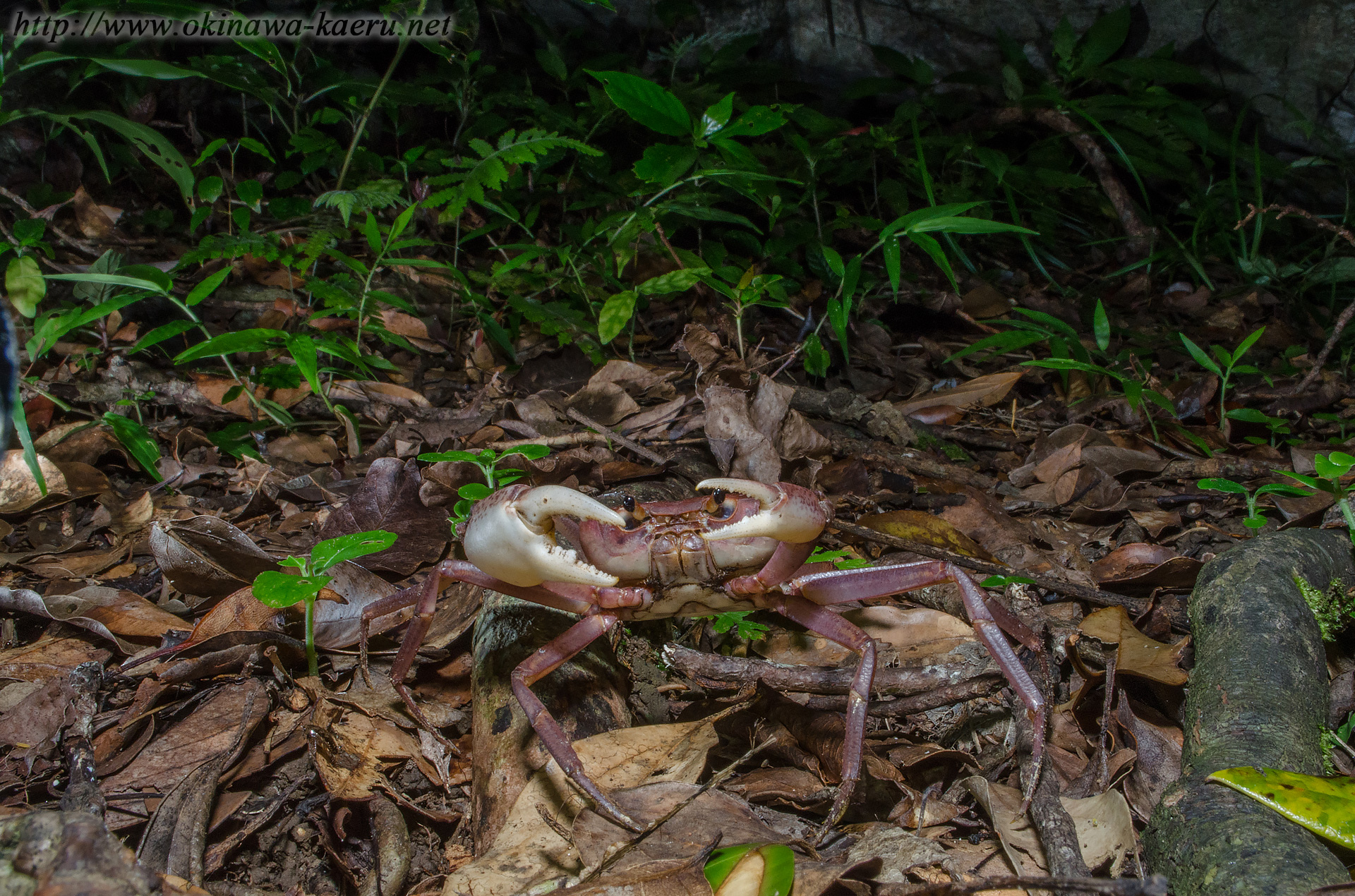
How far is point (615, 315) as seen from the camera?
415 cm

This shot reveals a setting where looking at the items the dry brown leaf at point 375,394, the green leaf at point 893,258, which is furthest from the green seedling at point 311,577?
the green leaf at point 893,258

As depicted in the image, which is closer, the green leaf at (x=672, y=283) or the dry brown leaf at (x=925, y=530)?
the dry brown leaf at (x=925, y=530)

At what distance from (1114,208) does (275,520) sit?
6.53 meters

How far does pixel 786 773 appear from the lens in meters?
2.23

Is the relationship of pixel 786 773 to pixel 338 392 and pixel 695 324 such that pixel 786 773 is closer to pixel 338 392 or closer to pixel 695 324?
pixel 695 324

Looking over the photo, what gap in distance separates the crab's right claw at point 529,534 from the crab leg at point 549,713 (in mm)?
124

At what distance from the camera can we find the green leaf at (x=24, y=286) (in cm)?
344

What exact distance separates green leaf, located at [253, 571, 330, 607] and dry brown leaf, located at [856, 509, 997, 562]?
73.4 inches

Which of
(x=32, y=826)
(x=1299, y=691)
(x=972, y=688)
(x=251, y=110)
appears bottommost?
(x=972, y=688)

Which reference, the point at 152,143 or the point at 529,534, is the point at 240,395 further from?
the point at 529,534

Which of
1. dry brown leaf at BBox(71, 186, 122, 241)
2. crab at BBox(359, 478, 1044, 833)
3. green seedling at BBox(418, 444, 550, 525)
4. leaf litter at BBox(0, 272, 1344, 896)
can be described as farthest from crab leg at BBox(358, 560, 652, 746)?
dry brown leaf at BBox(71, 186, 122, 241)

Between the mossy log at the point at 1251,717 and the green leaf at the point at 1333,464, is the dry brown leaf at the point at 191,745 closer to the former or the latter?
the mossy log at the point at 1251,717

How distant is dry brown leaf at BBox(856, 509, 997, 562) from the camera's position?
309 cm

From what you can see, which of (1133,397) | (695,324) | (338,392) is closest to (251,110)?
(338,392)
